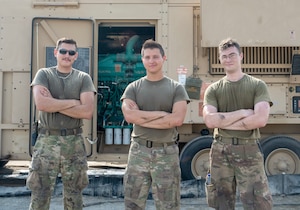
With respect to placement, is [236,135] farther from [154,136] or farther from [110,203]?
[110,203]

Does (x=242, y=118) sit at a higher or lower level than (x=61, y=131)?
higher

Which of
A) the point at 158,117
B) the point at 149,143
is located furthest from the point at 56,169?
the point at 158,117

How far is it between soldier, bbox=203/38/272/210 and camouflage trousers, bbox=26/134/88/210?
127 cm

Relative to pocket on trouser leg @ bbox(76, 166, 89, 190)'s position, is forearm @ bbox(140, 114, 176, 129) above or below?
above

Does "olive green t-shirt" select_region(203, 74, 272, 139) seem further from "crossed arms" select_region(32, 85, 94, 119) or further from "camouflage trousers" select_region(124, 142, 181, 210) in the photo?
"crossed arms" select_region(32, 85, 94, 119)

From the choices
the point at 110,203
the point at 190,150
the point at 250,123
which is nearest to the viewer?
the point at 250,123

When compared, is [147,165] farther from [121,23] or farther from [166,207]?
[121,23]

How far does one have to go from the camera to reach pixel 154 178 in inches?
132

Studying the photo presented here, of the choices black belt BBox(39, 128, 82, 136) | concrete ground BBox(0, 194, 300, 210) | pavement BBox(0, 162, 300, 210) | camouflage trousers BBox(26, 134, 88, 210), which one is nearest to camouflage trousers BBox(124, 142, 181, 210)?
camouflage trousers BBox(26, 134, 88, 210)

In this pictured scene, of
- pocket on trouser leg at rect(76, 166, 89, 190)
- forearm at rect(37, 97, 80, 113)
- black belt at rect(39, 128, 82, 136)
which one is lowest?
pocket on trouser leg at rect(76, 166, 89, 190)

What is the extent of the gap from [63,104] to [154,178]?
1111 millimetres

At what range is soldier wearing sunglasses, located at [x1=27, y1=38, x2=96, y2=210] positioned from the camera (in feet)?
11.8

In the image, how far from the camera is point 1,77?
234 inches

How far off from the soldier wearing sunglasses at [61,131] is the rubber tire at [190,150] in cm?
244
